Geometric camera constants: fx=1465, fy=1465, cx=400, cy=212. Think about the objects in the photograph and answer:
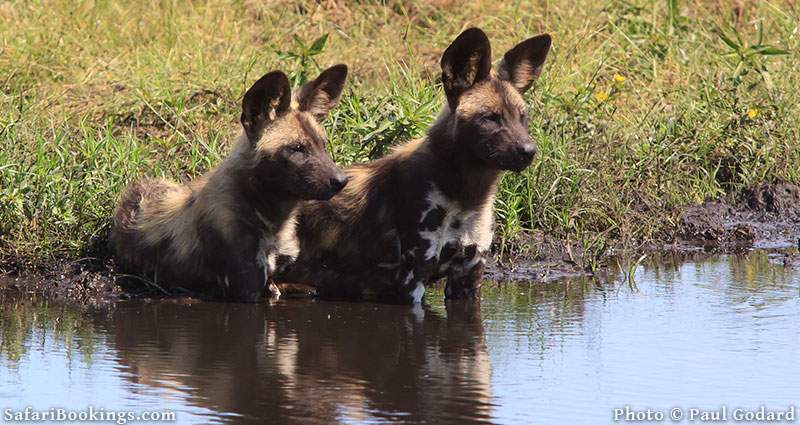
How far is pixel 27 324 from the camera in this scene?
7.14m

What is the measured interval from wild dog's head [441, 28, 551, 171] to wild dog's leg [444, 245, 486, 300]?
0.53 metres

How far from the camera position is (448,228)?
7707 millimetres

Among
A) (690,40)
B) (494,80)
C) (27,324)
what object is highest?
(690,40)

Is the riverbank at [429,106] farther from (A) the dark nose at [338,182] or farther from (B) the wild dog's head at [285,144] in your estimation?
(A) the dark nose at [338,182]

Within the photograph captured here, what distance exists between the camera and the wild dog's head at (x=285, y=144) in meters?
7.50

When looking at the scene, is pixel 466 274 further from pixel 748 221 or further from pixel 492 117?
pixel 748 221

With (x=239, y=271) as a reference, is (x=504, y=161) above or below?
above

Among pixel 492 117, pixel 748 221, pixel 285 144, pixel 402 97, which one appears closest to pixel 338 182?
pixel 285 144

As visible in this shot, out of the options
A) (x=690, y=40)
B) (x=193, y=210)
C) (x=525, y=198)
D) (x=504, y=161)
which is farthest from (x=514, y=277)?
(x=690, y=40)

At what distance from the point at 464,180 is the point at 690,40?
4884 mm

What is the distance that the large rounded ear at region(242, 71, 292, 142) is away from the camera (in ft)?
24.7

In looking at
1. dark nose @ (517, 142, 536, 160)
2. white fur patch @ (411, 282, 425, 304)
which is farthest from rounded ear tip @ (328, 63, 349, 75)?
white fur patch @ (411, 282, 425, 304)

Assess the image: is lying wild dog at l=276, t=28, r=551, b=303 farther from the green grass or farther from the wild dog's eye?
the green grass

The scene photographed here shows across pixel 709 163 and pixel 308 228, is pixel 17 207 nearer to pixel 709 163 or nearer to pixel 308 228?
pixel 308 228
